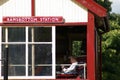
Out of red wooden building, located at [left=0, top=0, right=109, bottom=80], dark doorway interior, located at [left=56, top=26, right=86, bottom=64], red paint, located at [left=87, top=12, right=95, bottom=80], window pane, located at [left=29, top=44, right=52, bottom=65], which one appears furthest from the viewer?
dark doorway interior, located at [left=56, top=26, right=86, bottom=64]

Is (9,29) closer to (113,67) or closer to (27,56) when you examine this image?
(27,56)

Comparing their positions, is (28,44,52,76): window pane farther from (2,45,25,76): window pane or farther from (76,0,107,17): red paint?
(76,0,107,17): red paint

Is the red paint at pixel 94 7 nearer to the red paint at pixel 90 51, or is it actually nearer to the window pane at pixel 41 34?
the red paint at pixel 90 51

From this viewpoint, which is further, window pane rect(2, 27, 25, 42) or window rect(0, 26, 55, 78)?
window pane rect(2, 27, 25, 42)

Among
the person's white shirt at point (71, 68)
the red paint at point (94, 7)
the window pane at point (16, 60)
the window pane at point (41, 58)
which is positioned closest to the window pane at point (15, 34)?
the window pane at point (16, 60)

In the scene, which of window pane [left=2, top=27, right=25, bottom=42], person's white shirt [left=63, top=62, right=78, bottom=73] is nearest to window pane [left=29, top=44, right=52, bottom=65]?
→ window pane [left=2, top=27, right=25, bottom=42]

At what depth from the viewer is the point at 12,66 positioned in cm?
2052

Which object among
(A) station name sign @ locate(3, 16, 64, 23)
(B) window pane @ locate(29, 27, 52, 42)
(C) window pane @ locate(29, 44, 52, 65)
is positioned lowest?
(C) window pane @ locate(29, 44, 52, 65)

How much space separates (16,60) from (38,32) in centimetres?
138

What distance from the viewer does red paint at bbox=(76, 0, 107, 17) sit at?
19734 millimetres

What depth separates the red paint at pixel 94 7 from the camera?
64.7 ft

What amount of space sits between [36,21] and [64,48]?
25.1ft

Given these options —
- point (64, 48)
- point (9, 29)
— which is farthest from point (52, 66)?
point (64, 48)

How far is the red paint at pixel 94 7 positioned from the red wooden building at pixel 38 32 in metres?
0.06
